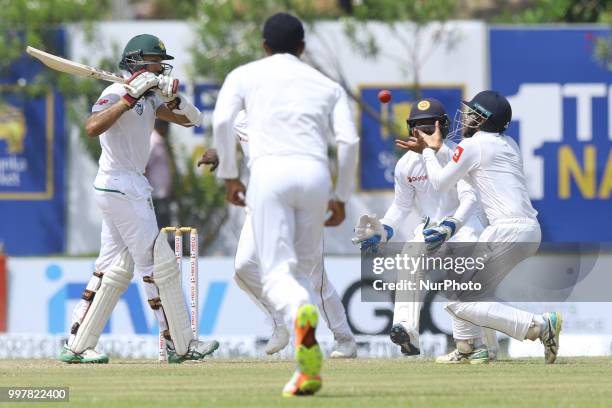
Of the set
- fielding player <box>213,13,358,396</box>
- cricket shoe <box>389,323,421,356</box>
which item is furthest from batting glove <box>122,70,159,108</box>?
cricket shoe <box>389,323,421,356</box>

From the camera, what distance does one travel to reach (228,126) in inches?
325

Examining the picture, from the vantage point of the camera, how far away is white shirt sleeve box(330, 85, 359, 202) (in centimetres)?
816

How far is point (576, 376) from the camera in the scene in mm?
9250

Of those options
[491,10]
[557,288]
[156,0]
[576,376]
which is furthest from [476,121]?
[156,0]

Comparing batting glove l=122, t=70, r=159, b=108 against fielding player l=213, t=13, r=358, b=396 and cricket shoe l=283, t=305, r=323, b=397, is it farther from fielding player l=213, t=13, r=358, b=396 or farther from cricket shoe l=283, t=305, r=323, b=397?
cricket shoe l=283, t=305, r=323, b=397

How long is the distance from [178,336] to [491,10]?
24.4 metres

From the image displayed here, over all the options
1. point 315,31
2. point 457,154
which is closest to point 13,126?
point 315,31

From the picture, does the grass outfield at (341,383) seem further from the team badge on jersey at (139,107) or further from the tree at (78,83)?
the tree at (78,83)

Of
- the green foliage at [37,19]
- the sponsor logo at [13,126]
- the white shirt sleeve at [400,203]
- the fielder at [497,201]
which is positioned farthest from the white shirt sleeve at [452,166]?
the sponsor logo at [13,126]

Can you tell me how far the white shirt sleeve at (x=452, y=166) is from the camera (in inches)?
391

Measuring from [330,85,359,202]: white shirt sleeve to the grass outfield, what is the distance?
1.05m

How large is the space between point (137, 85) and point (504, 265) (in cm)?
259

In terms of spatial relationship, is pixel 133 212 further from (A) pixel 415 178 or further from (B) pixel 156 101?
(A) pixel 415 178

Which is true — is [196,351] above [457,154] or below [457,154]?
below
